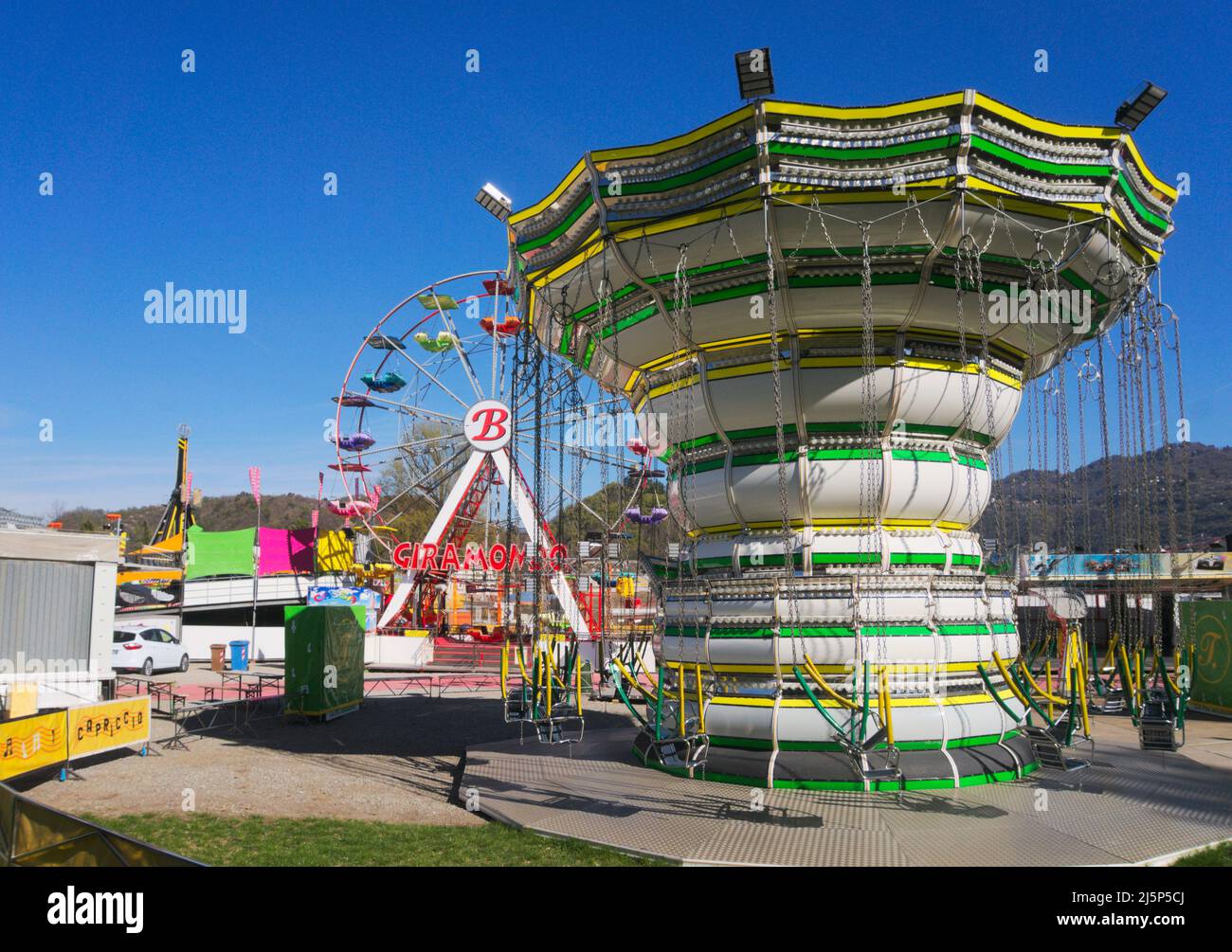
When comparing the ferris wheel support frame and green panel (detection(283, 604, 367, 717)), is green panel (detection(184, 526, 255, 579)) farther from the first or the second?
green panel (detection(283, 604, 367, 717))

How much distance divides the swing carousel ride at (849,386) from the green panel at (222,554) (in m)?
41.9

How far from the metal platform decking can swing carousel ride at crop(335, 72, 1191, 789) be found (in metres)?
0.55

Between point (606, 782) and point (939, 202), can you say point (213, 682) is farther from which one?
point (939, 202)

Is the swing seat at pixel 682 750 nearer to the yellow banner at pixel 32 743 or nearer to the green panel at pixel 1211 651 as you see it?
the yellow banner at pixel 32 743

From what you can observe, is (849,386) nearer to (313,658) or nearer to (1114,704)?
(1114,704)

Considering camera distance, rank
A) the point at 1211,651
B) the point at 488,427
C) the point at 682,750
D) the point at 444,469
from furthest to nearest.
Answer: the point at 444,469 → the point at 488,427 → the point at 1211,651 → the point at 682,750

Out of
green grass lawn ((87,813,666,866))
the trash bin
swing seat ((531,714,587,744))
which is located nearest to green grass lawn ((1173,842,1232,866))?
green grass lawn ((87,813,666,866))

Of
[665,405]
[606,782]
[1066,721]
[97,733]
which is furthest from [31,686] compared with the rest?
[1066,721]

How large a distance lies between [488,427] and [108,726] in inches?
1143

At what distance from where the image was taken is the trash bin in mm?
36531

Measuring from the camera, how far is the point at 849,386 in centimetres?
1295

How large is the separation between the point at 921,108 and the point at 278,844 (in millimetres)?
11698

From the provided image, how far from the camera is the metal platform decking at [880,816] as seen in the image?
863 cm

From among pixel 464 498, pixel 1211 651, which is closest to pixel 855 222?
pixel 1211 651
